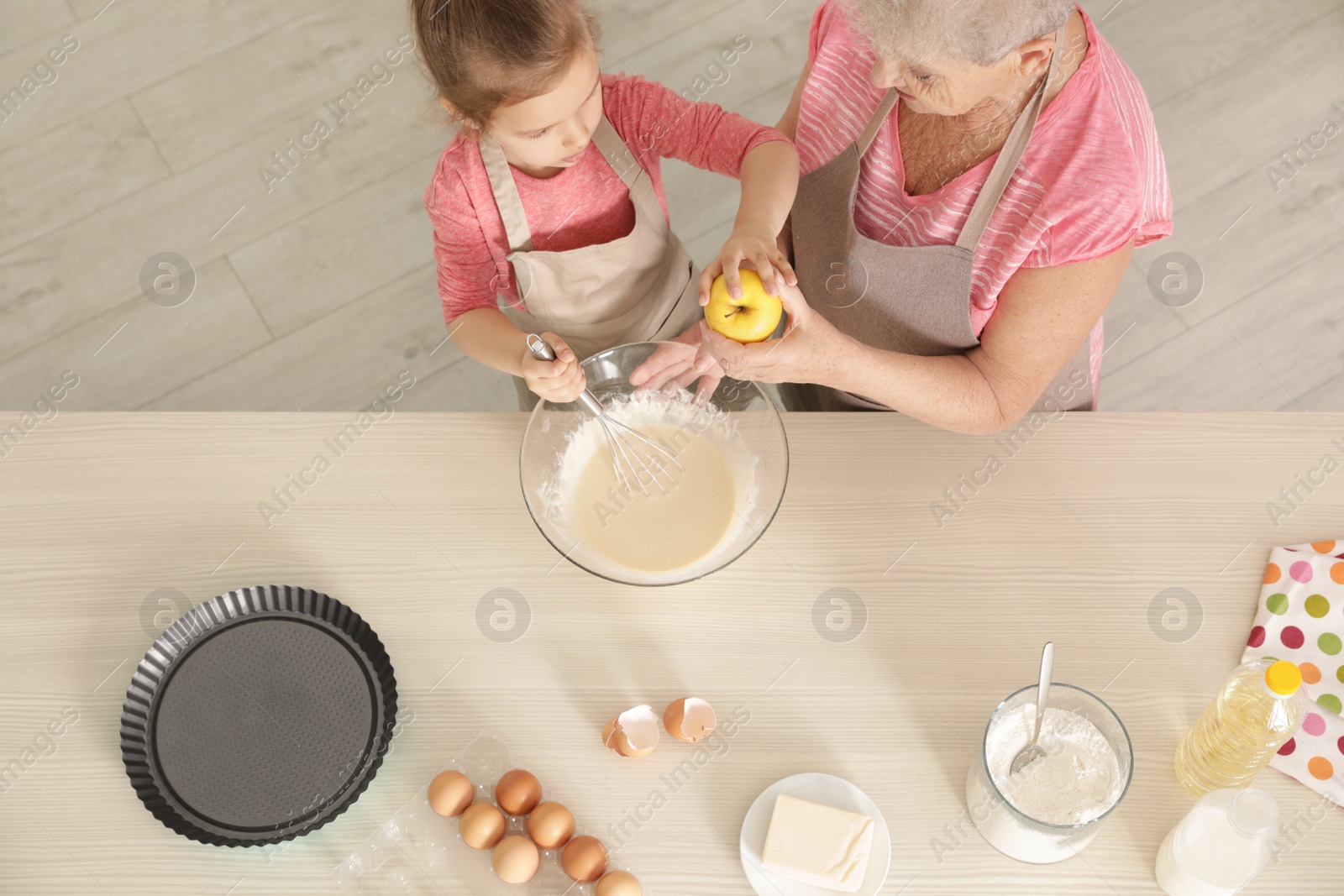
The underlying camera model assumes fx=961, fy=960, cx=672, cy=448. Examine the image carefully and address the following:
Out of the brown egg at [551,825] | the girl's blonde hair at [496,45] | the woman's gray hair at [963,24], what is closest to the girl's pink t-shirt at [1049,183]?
the woman's gray hair at [963,24]

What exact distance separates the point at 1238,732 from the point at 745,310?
2.12ft

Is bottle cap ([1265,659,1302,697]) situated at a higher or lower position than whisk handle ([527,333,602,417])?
lower

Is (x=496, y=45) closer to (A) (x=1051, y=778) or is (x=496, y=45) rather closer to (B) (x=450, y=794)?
(B) (x=450, y=794)

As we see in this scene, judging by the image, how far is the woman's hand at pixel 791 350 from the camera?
3.51ft

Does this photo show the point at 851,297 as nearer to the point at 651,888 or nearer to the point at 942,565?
the point at 942,565

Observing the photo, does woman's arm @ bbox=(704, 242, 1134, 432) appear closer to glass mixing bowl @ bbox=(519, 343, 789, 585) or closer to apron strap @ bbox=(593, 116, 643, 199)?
glass mixing bowl @ bbox=(519, 343, 789, 585)

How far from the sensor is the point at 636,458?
3.88ft

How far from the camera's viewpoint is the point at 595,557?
3.62 feet

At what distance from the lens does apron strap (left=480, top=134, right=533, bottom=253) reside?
1.21m

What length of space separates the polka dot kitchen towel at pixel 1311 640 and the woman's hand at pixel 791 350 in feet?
1.77

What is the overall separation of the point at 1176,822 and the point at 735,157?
94 cm

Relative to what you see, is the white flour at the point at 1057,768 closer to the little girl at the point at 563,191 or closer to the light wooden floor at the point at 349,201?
the little girl at the point at 563,191

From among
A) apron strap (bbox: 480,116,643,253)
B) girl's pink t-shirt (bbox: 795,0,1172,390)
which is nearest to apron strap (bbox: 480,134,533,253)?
apron strap (bbox: 480,116,643,253)

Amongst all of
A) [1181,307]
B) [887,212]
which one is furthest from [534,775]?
[1181,307]
